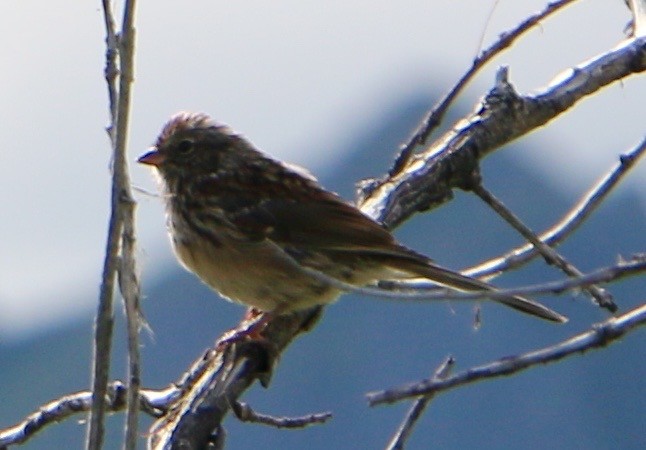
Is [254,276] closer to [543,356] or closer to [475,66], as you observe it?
[475,66]

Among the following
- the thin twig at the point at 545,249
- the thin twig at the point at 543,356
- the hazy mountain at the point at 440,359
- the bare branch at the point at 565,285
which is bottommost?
the thin twig at the point at 543,356

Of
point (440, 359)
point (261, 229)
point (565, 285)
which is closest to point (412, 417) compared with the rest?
point (565, 285)

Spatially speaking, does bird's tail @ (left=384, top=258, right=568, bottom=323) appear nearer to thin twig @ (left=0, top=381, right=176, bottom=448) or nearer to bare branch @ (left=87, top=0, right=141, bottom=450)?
thin twig @ (left=0, top=381, right=176, bottom=448)

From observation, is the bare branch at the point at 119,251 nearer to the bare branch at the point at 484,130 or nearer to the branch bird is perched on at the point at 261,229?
the bare branch at the point at 484,130

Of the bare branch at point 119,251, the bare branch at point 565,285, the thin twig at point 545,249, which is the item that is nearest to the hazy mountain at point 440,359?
the thin twig at point 545,249

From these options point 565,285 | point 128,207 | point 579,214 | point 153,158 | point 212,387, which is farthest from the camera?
point 153,158

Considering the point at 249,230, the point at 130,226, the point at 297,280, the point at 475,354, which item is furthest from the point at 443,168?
the point at 475,354
